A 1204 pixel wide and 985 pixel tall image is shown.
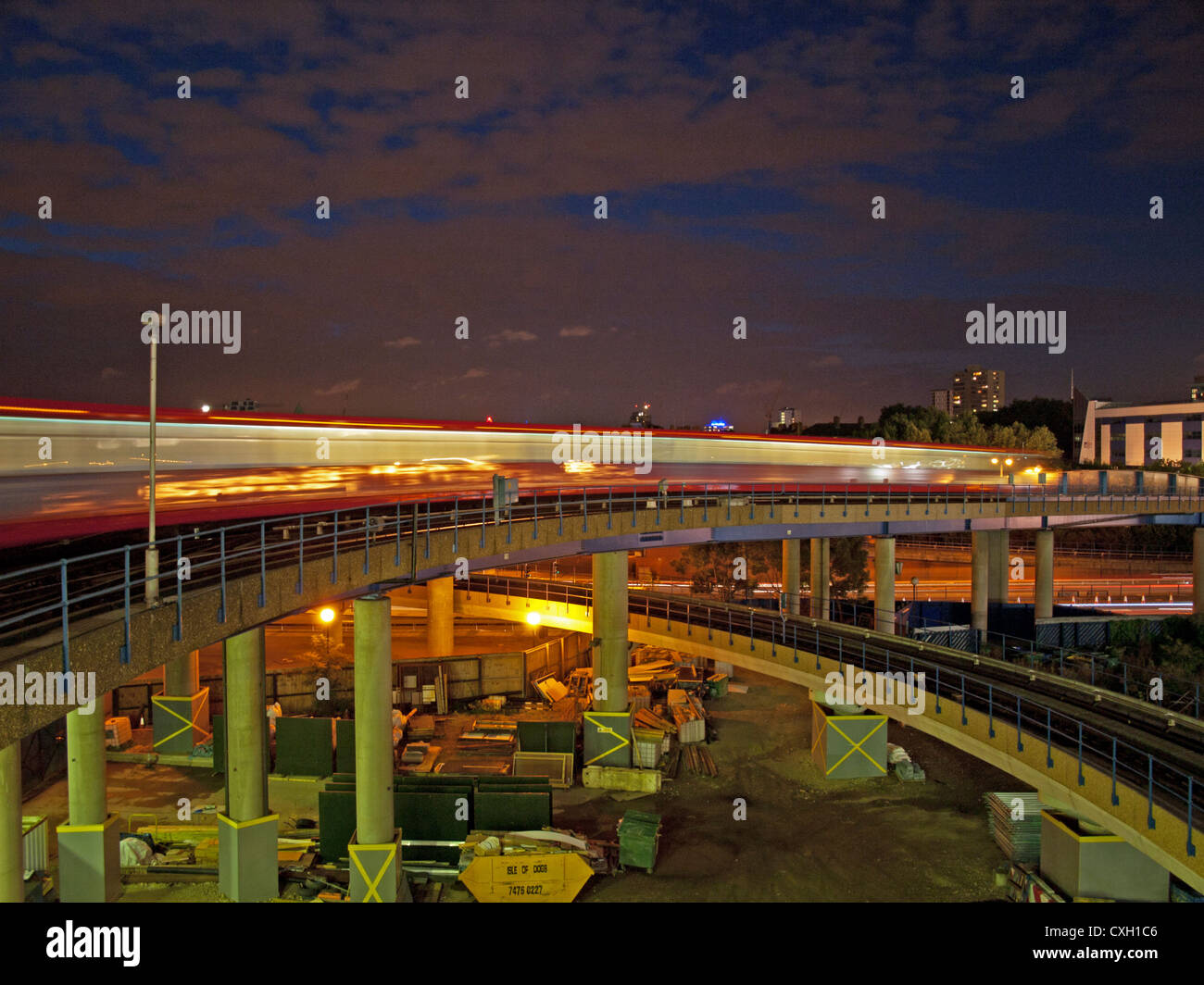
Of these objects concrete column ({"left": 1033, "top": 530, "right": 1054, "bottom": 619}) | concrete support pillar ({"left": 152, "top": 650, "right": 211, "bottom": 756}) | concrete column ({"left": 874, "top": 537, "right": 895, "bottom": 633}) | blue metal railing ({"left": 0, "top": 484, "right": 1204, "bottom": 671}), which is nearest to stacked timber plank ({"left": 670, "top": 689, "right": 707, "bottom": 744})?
blue metal railing ({"left": 0, "top": 484, "right": 1204, "bottom": 671})

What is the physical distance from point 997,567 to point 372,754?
34.9m

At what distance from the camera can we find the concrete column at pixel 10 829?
37.7ft

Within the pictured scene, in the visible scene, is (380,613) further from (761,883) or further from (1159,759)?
(1159,759)

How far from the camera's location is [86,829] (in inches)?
653

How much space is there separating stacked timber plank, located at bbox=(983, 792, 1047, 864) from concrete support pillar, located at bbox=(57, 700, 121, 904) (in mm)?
18842

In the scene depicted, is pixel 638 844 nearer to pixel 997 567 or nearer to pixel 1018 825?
pixel 1018 825

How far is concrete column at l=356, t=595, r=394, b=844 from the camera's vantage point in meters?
15.5

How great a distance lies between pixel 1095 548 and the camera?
70.1 metres

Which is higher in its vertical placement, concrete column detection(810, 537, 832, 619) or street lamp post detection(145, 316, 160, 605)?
street lamp post detection(145, 316, 160, 605)

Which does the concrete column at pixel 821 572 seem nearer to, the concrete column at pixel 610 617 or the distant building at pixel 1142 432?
the concrete column at pixel 610 617

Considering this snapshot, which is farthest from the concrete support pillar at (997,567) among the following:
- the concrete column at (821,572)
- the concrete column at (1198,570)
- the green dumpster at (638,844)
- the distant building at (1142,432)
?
the distant building at (1142,432)

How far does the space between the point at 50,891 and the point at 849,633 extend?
76.7ft

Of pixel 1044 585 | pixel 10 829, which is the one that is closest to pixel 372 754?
pixel 10 829

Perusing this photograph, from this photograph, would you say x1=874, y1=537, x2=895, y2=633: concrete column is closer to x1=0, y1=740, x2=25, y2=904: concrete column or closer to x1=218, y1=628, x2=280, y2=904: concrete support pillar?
x1=218, y1=628, x2=280, y2=904: concrete support pillar
